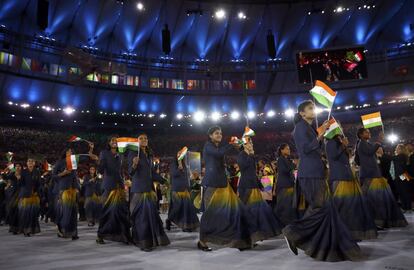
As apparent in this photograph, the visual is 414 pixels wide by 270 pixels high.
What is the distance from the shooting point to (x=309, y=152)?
4219mm

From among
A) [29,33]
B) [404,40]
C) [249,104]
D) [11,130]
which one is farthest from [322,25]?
[11,130]

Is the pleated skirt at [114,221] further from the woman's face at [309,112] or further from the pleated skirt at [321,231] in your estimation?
the woman's face at [309,112]

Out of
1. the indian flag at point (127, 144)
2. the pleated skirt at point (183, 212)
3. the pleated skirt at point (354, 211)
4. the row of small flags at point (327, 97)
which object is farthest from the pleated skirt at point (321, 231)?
the pleated skirt at point (183, 212)

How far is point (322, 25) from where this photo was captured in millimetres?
30312

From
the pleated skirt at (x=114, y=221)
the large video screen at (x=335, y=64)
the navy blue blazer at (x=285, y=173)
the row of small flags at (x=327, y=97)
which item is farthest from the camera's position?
the large video screen at (x=335, y=64)

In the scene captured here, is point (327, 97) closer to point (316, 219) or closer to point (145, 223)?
point (316, 219)

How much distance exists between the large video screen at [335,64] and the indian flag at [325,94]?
19.5 m

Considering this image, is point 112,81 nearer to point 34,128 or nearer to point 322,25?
point 34,128

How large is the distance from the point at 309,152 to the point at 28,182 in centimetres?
725

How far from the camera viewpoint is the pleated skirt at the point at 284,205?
6461 millimetres

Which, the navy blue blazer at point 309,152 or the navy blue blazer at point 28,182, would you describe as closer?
the navy blue blazer at point 309,152

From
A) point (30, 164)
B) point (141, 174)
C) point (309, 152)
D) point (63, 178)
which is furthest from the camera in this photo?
point (30, 164)

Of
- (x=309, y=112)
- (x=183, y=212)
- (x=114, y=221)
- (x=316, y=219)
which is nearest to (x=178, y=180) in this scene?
(x=183, y=212)

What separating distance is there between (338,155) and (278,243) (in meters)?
1.76
